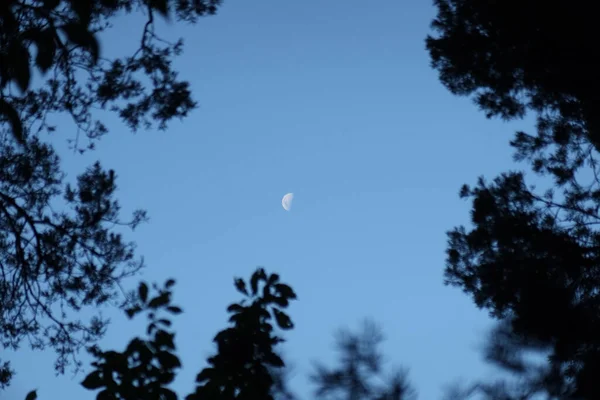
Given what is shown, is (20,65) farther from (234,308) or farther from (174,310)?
(234,308)

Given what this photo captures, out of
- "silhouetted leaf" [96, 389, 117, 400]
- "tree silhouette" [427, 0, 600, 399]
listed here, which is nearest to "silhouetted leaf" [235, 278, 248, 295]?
"silhouetted leaf" [96, 389, 117, 400]

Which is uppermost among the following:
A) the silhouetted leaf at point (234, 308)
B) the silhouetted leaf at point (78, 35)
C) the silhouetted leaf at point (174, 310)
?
the silhouetted leaf at point (234, 308)

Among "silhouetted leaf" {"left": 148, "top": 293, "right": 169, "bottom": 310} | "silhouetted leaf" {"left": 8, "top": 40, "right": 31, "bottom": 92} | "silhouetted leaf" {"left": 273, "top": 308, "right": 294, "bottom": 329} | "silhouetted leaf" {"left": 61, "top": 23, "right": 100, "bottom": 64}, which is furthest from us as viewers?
"silhouetted leaf" {"left": 273, "top": 308, "right": 294, "bottom": 329}

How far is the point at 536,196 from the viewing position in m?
9.30

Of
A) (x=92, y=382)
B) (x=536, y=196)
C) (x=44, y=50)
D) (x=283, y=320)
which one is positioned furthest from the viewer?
(x=536, y=196)

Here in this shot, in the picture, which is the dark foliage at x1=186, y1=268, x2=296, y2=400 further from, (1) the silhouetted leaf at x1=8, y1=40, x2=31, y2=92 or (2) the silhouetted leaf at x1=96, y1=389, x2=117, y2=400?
(1) the silhouetted leaf at x1=8, y1=40, x2=31, y2=92

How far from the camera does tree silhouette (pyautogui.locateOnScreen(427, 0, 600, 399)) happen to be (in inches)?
328

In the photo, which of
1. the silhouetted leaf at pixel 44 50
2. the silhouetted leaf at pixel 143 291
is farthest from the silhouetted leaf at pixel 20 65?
the silhouetted leaf at pixel 143 291

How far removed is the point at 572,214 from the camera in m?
9.15

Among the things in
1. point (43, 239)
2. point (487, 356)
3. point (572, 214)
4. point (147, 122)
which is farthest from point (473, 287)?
point (43, 239)

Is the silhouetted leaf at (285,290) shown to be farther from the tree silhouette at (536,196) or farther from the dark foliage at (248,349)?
the tree silhouette at (536,196)

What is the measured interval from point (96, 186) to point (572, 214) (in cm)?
666

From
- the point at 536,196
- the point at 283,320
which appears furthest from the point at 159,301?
the point at 536,196

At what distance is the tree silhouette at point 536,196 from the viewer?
833cm
